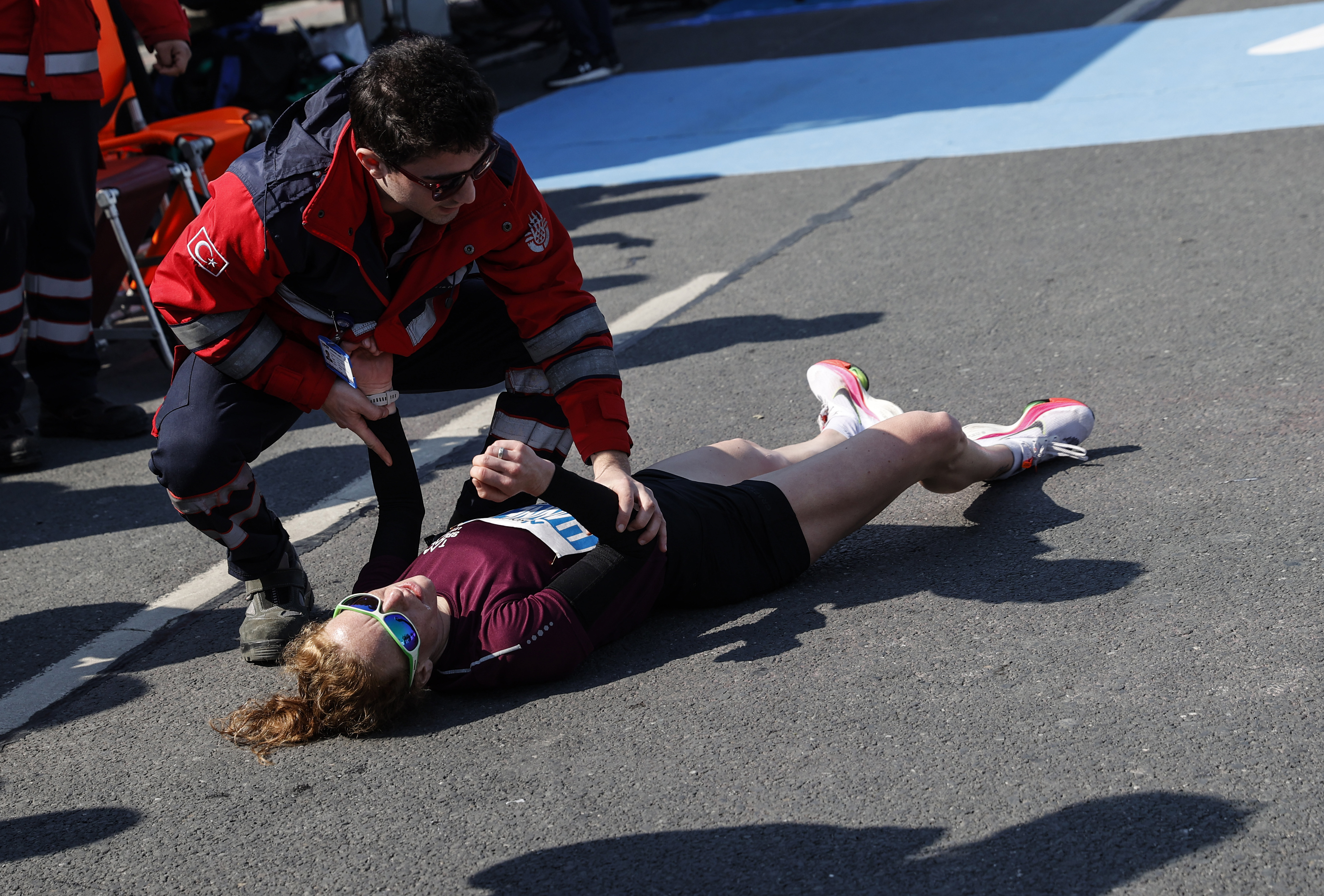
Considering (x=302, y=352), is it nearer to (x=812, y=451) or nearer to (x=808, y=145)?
(x=812, y=451)

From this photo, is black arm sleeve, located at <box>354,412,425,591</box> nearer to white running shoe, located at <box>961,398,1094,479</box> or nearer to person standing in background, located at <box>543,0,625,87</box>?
white running shoe, located at <box>961,398,1094,479</box>

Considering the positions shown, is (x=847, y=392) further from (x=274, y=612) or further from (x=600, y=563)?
(x=274, y=612)

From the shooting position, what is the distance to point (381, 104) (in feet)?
8.80

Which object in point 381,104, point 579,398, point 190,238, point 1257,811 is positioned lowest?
point 1257,811

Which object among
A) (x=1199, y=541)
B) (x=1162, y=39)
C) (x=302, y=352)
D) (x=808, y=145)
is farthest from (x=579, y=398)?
(x=1162, y=39)

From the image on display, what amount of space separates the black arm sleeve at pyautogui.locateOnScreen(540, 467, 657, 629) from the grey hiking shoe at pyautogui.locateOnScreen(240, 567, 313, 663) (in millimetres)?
→ 712

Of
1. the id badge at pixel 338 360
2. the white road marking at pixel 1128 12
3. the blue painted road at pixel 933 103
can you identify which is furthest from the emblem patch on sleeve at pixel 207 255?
the white road marking at pixel 1128 12

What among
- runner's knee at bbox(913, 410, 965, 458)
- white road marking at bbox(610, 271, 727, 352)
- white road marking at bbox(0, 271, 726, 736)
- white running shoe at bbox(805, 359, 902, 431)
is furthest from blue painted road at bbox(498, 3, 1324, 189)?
runner's knee at bbox(913, 410, 965, 458)

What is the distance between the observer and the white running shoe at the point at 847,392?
12.9 feet

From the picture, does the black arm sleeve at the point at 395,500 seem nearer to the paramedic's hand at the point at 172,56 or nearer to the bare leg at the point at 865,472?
the bare leg at the point at 865,472

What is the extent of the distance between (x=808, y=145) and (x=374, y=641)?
21.3ft

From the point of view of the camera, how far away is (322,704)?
9.05ft

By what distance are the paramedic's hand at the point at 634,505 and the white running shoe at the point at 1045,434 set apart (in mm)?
1141

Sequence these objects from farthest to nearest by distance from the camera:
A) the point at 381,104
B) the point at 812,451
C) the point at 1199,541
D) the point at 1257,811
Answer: the point at 812,451 < the point at 1199,541 < the point at 381,104 < the point at 1257,811
